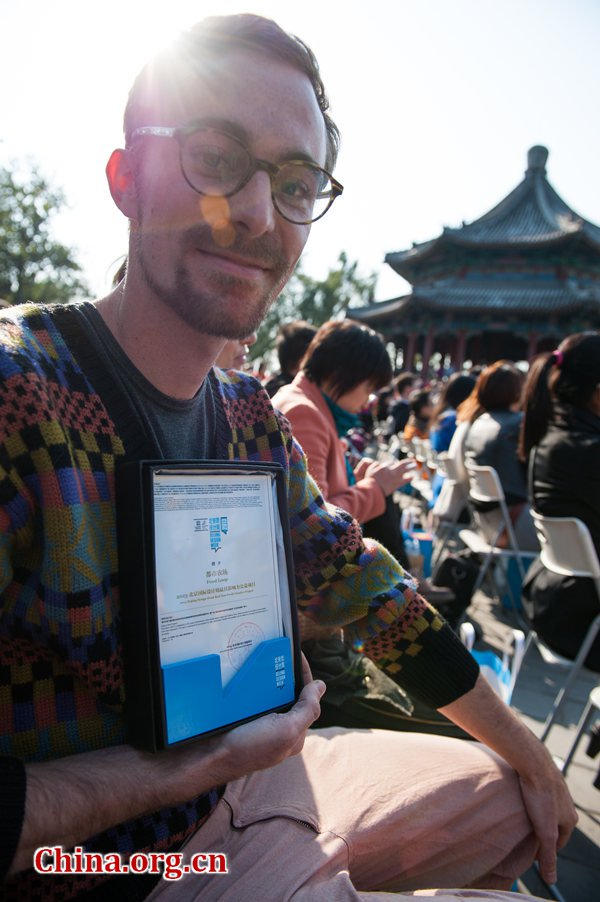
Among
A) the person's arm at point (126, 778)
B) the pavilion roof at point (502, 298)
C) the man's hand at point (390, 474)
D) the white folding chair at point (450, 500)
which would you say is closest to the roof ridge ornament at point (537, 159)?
the pavilion roof at point (502, 298)

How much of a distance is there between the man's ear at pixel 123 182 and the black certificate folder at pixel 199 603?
1.66 ft

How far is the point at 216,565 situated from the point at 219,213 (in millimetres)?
596

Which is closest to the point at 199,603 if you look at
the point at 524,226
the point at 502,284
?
the point at 502,284

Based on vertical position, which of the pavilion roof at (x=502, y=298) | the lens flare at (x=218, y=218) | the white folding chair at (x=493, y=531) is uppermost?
the pavilion roof at (x=502, y=298)

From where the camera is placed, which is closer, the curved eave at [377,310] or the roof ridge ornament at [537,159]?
the curved eave at [377,310]

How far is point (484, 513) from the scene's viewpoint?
4.32 meters

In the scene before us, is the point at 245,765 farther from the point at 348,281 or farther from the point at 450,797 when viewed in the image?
the point at 348,281

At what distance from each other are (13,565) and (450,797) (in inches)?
39.8

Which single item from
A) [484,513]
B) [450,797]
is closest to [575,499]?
[484,513]

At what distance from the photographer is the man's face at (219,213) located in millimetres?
970

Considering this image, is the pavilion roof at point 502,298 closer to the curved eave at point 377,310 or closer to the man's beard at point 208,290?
the curved eave at point 377,310

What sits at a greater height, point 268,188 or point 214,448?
point 268,188

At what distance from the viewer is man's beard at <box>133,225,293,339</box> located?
97cm

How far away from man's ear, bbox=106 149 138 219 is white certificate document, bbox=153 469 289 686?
0.53 m
